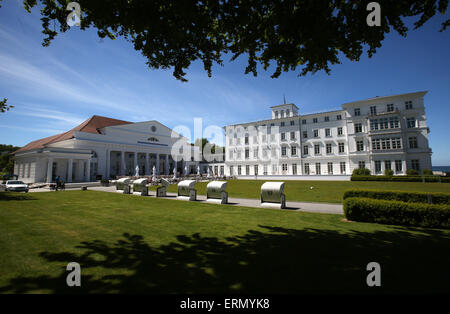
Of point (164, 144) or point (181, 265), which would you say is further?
point (164, 144)

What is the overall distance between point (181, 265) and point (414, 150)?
47.7m

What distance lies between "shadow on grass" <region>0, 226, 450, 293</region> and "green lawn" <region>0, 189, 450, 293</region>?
17 mm

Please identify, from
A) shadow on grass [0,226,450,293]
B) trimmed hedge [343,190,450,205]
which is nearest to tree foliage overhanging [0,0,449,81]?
shadow on grass [0,226,450,293]

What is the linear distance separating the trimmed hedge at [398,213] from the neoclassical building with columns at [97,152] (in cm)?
3815

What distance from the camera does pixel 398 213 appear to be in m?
7.35

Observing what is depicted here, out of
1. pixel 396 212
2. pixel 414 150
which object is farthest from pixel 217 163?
pixel 396 212

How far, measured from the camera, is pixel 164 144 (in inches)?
2218

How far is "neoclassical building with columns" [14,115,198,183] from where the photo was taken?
1305 inches

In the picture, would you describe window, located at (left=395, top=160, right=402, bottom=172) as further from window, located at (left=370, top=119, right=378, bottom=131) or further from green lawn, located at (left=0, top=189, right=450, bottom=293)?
green lawn, located at (left=0, top=189, right=450, bottom=293)

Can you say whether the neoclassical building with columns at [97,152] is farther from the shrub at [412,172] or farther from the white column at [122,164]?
the shrub at [412,172]

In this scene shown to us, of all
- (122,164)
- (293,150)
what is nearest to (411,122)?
(293,150)

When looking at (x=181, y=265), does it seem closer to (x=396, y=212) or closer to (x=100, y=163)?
(x=396, y=212)

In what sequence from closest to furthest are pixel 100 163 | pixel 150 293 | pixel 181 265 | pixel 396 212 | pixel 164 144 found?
pixel 150 293 < pixel 181 265 < pixel 396 212 < pixel 100 163 < pixel 164 144

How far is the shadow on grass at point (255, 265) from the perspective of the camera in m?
3.12
